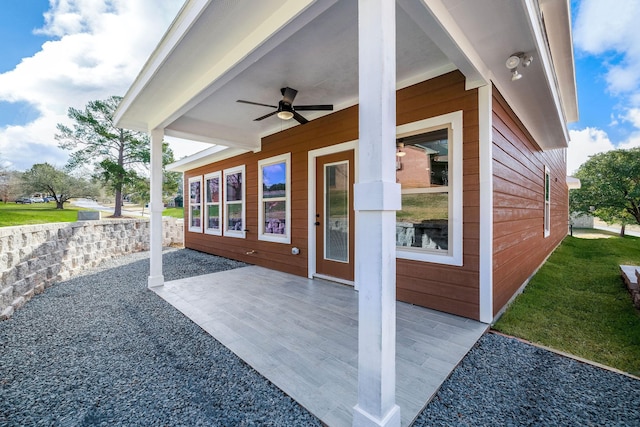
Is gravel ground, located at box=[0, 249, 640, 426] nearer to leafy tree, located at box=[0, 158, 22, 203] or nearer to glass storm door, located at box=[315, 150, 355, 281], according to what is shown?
glass storm door, located at box=[315, 150, 355, 281]

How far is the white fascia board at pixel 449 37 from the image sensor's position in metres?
1.71

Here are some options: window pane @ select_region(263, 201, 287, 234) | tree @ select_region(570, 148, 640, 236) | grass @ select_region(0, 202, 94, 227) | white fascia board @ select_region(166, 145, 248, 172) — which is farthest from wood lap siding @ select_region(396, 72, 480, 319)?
tree @ select_region(570, 148, 640, 236)

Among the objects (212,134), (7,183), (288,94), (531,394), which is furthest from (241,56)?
(7,183)

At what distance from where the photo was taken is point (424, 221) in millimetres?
3100

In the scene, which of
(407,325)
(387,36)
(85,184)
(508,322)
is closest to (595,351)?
(508,322)

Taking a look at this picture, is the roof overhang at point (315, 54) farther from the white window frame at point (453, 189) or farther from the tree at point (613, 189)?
the tree at point (613, 189)

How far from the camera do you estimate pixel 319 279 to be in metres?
4.26

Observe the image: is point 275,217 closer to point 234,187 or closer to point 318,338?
point 234,187

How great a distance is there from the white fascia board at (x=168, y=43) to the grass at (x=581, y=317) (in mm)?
3750

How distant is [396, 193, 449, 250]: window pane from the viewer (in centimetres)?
295

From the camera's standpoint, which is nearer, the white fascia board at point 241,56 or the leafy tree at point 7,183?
the white fascia board at point 241,56

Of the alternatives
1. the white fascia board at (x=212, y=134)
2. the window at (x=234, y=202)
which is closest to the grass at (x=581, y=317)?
the white fascia board at (x=212, y=134)

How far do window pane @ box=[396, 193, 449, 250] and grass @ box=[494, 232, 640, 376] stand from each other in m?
1.00

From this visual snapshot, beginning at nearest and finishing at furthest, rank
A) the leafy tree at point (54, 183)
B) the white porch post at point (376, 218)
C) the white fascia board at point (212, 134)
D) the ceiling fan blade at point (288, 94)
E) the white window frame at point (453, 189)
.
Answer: the white porch post at point (376, 218) < the white window frame at point (453, 189) < the ceiling fan blade at point (288, 94) < the white fascia board at point (212, 134) < the leafy tree at point (54, 183)
